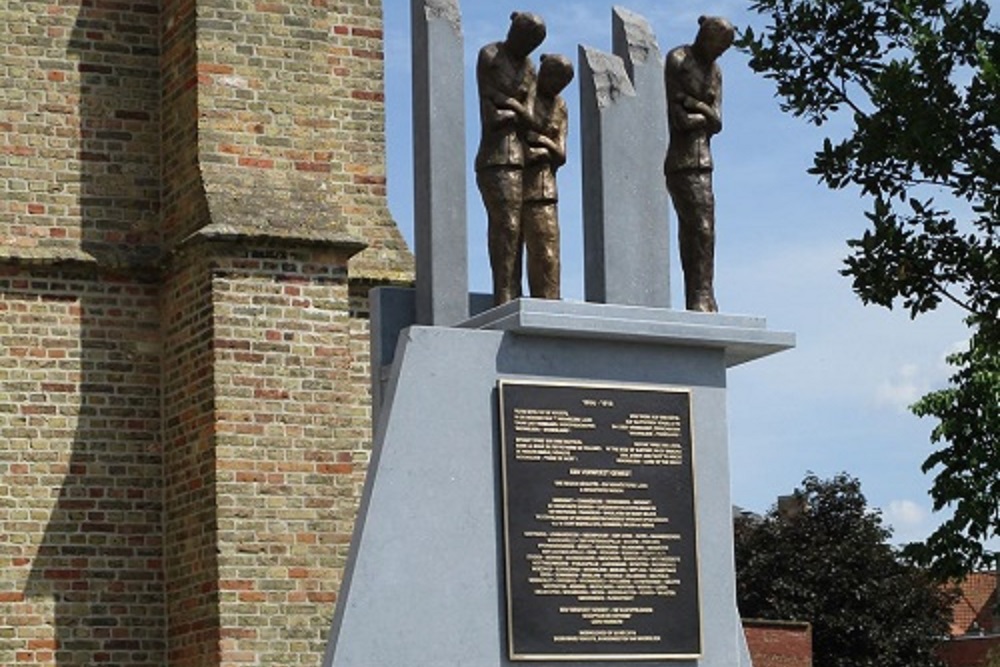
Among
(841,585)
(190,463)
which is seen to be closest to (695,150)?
(190,463)

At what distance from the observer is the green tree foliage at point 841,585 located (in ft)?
119

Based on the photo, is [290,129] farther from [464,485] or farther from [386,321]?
[464,485]

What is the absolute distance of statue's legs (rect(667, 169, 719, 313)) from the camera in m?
13.1

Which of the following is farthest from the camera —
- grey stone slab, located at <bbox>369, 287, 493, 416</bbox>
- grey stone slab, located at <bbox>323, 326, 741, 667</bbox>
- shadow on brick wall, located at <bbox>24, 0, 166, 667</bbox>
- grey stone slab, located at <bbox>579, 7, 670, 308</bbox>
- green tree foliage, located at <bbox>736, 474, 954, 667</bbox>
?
green tree foliage, located at <bbox>736, 474, 954, 667</bbox>

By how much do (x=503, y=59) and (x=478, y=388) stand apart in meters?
1.89

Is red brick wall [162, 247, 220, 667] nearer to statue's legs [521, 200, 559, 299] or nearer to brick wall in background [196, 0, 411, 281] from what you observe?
brick wall in background [196, 0, 411, 281]

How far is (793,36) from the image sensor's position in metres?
14.6

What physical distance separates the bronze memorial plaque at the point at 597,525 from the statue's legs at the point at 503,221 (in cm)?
84

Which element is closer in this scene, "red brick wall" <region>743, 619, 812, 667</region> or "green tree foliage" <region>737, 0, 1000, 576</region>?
"green tree foliage" <region>737, 0, 1000, 576</region>

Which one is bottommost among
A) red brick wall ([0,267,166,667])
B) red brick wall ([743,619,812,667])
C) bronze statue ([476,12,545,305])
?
red brick wall ([743,619,812,667])

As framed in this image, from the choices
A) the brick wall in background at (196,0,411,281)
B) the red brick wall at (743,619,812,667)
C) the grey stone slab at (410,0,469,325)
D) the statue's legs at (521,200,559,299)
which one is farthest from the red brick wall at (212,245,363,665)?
the red brick wall at (743,619,812,667)

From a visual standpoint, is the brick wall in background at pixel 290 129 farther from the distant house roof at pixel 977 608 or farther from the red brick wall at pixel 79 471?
the distant house roof at pixel 977 608

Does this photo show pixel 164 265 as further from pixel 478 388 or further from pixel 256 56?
pixel 478 388

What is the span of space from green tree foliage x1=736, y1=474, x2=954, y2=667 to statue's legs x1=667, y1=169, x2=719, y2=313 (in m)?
23.4
